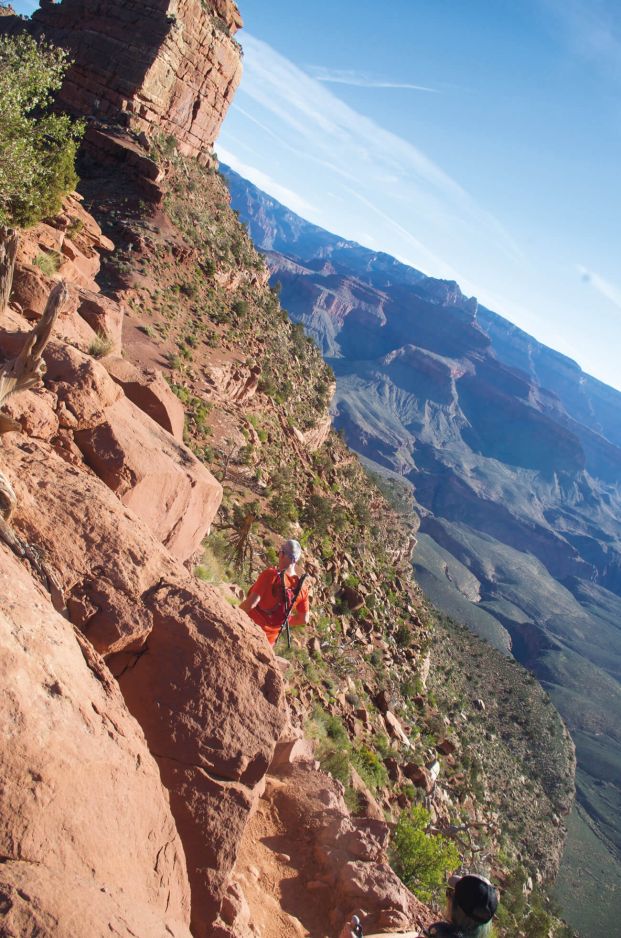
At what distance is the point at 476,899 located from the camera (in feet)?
11.8

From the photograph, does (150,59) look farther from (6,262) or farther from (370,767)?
(370,767)

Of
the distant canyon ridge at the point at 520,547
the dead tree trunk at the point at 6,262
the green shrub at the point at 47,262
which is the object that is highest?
the dead tree trunk at the point at 6,262

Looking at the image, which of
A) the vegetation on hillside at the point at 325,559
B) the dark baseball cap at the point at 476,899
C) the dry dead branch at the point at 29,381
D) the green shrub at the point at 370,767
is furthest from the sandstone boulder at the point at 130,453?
the green shrub at the point at 370,767

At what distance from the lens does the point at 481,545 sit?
137 meters

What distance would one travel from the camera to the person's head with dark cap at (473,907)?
11.8ft

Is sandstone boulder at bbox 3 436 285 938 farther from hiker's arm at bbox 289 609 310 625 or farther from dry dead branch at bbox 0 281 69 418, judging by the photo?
hiker's arm at bbox 289 609 310 625

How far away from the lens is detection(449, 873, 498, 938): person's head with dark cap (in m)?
3.59

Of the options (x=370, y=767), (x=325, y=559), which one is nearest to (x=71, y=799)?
(x=370, y=767)

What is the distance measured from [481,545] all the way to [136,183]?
122280 millimetres

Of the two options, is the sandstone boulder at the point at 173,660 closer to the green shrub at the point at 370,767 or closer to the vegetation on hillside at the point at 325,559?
the vegetation on hillside at the point at 325,559

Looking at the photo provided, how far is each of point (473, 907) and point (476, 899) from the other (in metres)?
0.05

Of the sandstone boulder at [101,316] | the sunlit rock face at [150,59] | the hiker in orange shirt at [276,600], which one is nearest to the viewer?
the hiker in orange shirt at [276,600]

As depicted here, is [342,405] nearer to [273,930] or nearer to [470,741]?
[470,741]

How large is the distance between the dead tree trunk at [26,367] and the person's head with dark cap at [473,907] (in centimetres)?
444
